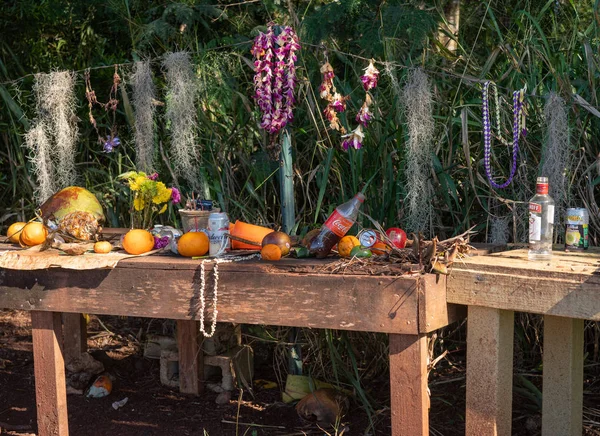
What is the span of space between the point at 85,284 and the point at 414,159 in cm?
147

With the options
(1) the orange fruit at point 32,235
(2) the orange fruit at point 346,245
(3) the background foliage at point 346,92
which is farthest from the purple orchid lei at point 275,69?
(1) the orange fruit at point 32,235

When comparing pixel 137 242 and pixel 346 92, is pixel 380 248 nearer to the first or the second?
pixel 137 242

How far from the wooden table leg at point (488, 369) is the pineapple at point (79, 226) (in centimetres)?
177

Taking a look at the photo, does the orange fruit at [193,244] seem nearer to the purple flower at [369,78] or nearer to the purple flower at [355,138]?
the purple flower at [355,138]

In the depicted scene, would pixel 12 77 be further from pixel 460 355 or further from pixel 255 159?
pixel 460 355

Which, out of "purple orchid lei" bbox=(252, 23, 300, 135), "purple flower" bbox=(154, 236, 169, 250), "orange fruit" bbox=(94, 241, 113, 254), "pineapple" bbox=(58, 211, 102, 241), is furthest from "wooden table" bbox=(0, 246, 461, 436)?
"purple orchid lei" bbox=(252, 23, 300, 135)

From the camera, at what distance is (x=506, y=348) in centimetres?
302

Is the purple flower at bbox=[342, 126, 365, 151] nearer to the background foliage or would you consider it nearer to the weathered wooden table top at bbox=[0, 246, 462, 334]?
the background foliage

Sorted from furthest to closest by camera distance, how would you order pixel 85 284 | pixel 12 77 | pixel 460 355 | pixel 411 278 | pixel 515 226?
pixel 12 77 < pixel 460 355 < pixel 515 226 < pixel 85 284 < pixel 411 278

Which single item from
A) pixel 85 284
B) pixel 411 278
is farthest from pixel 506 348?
pixel 85 284

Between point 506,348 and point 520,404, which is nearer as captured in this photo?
point 506,348

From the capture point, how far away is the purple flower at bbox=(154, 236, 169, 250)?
3.63 meters

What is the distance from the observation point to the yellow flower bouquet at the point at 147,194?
12.4ft

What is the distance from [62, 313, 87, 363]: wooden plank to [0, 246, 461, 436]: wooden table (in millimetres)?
888
